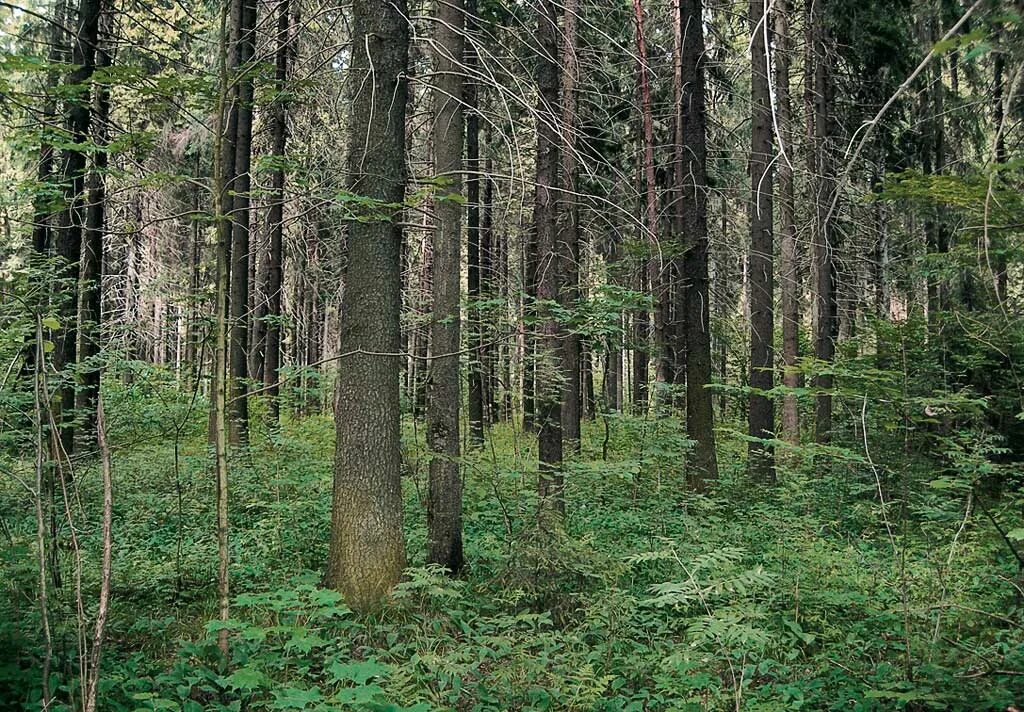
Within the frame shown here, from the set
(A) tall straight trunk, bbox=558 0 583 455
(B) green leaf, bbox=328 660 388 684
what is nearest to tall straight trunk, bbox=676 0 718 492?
(A) tall straight trunk, bbox=558 0 583 455

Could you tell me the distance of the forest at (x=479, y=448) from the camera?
4324 mm

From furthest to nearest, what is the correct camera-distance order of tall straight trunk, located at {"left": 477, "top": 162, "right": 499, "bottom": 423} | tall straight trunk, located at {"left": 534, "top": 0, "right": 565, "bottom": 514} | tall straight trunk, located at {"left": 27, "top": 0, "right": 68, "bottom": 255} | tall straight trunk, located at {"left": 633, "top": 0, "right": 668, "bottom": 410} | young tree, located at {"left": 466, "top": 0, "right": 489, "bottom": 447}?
tall straight trunk, located at {"left": 633, "top": 0, "right": 668, "bottom": 410}
young tree, located at {"left": 466, "top": 0, "right": 489, "bottom": 447}
tall straight trunk, located at {"left": 534, "top": 0, "right": 565, "bottom": 514}
tall straight trunk, located at {"left": 477, "top": 162, "right": 499, "bottom": 423}
tall straight trunk, located at {"left": 27, "top": 0, "right": 68, "bottom": 255}

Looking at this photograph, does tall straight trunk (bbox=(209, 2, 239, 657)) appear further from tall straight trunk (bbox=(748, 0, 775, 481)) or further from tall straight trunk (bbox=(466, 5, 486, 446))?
tall straight trunk (bbox=(748, 0, 775, 481))

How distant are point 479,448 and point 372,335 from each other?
334 inches

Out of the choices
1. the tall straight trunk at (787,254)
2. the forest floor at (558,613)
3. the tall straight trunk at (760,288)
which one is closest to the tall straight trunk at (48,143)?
the forest floor at (558,613)

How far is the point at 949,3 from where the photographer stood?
1264 centimetres

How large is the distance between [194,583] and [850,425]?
10.1 metres

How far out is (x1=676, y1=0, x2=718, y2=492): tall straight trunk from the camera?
11016mm

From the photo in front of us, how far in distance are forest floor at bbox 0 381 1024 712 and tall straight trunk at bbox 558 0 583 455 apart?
2014 millimetres

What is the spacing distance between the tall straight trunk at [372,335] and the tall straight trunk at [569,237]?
2077 millimetres

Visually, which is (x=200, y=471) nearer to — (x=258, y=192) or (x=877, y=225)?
(x=258, y=192)

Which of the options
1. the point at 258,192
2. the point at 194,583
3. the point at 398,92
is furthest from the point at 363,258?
the point at 194,583

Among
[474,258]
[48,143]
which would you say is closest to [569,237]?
[48,143]

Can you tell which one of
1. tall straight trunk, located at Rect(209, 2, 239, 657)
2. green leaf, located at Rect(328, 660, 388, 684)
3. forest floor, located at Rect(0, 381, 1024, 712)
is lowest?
forest floor, located at Rect(0, 381, 1024, 712)
